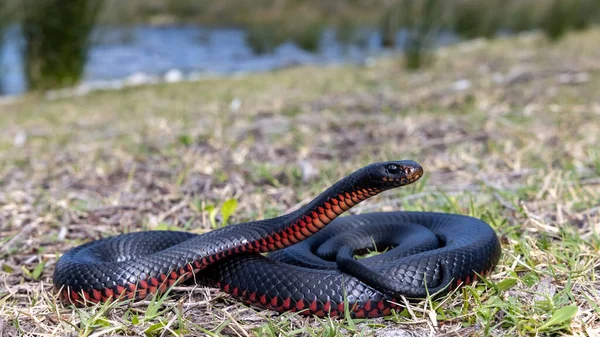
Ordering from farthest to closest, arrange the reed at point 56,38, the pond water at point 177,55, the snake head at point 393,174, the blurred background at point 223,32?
1. the pond water at point 177,55
2. the blurred background at point 223,32
3. the reed at point 56,38
4. the snake head at point 393,174

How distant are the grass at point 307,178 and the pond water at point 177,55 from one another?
2.72 m

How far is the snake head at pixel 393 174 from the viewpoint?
2553 mm

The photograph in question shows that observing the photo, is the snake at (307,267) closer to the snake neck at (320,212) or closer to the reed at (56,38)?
the snake neck at (320,212)

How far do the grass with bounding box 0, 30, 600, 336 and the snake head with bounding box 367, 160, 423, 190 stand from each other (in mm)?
509

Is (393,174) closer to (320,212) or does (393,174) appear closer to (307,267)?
(320,212)

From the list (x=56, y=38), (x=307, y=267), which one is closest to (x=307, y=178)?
(x=307, y=267)

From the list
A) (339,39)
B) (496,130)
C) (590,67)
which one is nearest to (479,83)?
(590,67)

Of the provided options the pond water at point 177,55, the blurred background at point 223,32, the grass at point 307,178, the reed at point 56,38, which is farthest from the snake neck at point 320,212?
the pond water at point 177,55

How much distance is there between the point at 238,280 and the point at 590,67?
9280 mm

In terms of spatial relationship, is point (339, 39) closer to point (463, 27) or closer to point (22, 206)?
point (463, 27)

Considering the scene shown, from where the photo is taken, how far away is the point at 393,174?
2561 mm

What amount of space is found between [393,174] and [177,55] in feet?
51.8

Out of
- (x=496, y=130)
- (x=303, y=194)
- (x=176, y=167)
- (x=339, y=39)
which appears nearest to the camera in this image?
(x=303, y=194)

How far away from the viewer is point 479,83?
30.9ft
